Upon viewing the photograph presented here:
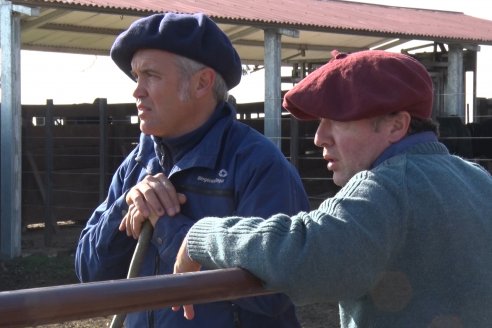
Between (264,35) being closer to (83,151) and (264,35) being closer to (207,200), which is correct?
(83,151)

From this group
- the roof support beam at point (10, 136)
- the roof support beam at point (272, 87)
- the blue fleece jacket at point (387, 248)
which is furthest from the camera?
the roof support beam at point (272, 87)

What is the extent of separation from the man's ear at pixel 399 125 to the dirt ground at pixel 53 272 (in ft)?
15.3

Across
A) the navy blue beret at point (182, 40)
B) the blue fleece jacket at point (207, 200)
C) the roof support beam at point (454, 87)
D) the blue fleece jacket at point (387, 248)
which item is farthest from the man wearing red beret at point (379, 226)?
the roof support beam at point (454, 87)

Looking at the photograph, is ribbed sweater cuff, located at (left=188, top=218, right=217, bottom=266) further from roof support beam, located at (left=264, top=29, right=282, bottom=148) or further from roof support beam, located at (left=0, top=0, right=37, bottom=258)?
roof support beam, located at (left=264, top=29, right=282, bottom=148)

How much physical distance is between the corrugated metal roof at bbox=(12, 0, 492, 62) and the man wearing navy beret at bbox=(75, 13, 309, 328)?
20.7 feet

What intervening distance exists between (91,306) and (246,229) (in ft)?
1.02

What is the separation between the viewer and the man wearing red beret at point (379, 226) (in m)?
1.32

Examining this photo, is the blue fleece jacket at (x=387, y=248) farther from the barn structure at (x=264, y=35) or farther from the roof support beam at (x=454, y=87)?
the roof support beam at (x=454, y=87)

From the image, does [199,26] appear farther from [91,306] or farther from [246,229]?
[91,306]

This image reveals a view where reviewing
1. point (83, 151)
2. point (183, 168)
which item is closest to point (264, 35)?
point (83, 151)

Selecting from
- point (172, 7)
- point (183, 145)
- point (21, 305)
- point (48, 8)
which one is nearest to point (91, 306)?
point (21, 305)

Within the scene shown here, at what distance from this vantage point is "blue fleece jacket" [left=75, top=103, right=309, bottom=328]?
1891mm

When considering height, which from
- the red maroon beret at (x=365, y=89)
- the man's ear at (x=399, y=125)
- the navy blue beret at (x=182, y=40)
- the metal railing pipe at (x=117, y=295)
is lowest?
the metal railing pipe at (x=117, y=295)

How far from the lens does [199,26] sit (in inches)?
80.4
